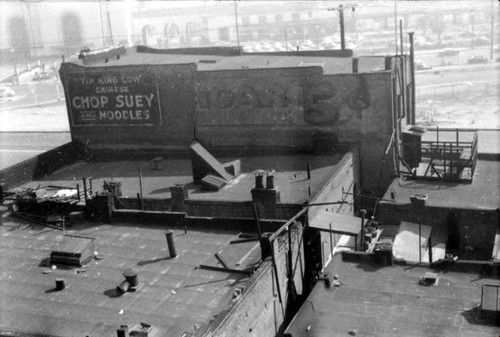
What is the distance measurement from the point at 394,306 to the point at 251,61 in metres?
23.4

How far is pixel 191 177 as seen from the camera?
3141 cm

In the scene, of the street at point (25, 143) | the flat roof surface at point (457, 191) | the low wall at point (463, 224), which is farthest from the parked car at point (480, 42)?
the low wall at point (463, 224)

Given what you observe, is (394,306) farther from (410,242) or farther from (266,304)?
(410,242)

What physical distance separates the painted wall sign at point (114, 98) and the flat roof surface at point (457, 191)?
49.6ft

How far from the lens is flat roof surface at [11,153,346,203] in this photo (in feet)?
91.9

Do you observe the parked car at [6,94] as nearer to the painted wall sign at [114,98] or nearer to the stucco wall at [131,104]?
the stucco wall at [131,104]

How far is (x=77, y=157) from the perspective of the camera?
37781 millimetres

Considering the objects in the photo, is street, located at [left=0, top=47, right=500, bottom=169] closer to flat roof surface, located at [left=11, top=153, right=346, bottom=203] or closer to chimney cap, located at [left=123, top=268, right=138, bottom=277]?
flat roof surface, located at [left=11, top=153, right=346, bottom=203]

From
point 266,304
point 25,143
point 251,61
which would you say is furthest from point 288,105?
point 25,143

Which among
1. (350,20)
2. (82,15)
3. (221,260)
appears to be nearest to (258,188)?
(221,260)

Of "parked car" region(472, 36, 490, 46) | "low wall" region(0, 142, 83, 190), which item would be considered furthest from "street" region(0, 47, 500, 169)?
"low wall" region(0, 142, 83, 190)

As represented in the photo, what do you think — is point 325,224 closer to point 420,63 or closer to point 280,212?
point 280,212

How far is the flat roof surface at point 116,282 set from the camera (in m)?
17.1

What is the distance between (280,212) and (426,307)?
8.12 metres
